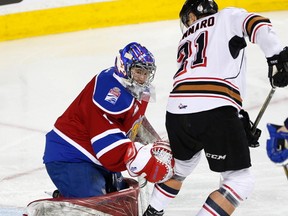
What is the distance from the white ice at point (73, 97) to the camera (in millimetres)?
3607

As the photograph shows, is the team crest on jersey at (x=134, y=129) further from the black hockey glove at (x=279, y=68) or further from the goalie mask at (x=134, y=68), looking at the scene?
the black hockey glove at (x=279, y=68)

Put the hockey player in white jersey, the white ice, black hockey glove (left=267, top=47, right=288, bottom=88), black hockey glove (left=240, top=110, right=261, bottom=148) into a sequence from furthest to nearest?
1. the white ice
2. black hockey glove (left=240, top=110, right=261, bottom=148)
3. the hockey player in white jersey
4. black hockey glove (left=267, top=47, right=288, bottom=88)

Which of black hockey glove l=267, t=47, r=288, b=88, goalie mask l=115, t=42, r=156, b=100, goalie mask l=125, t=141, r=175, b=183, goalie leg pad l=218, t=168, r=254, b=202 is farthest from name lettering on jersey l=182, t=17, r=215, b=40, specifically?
goalie leg pad l=218, t=168, r=254, b=202

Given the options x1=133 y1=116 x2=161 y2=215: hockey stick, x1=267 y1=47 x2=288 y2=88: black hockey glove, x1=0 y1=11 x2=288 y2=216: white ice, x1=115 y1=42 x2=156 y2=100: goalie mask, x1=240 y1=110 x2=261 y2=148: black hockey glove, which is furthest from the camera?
x1=0 y1=11 x2=288 y2=216: white ice

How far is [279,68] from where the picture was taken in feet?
8.96

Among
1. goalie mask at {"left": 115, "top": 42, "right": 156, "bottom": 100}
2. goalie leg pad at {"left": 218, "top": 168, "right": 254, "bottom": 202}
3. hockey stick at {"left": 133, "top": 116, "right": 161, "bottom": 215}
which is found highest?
goalie mask at {"left": 115, "top": 42, "right": 156, "bottom": 100}

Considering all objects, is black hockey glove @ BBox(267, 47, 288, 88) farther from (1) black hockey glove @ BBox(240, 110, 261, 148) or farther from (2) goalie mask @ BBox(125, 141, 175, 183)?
(2) goalie mask @ BBox(125, 141, 175, 183)

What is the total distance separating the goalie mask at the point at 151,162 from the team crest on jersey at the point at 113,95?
170 mm

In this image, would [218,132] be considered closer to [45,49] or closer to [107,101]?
[107,101]

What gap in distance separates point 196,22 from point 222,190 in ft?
2.04

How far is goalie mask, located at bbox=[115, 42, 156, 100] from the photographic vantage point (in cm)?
294

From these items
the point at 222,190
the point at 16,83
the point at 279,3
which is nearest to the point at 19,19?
the point at 16,83

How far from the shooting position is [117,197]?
2.87 meters

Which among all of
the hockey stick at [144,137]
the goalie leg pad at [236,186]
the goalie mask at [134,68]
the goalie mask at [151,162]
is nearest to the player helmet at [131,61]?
the goalie mask at [134,68]
